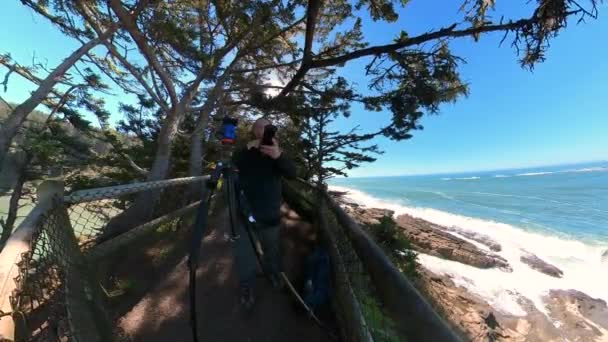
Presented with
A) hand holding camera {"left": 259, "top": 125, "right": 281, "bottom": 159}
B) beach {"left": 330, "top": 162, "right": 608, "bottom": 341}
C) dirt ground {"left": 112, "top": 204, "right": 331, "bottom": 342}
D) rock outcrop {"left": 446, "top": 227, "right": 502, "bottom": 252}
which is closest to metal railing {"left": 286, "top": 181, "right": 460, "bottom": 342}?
dirt ground {"left": 112, "top": 204, "right": 331, "bottom": 342}

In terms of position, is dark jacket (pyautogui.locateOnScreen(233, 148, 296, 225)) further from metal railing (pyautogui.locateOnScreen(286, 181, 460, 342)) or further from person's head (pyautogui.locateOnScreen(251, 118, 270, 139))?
metal railing (pyautogui.locateOnScreen(286, 181, 460, 342))

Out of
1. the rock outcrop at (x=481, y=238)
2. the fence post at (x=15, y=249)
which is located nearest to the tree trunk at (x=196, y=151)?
the fence post at (x=15, y=249)

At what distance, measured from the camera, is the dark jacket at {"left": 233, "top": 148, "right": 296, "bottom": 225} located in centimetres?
292

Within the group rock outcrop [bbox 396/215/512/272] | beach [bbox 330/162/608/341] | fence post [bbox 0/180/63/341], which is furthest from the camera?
rock outcrop [bbox 396/215/512/272]

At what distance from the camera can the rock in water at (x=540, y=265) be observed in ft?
56.4

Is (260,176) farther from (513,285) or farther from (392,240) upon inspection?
(513,285)

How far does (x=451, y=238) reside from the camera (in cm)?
2202

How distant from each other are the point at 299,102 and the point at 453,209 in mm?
43629

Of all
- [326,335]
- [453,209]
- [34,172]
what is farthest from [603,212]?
[34,172]

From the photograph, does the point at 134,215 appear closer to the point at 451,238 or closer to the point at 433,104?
the point at 433,104

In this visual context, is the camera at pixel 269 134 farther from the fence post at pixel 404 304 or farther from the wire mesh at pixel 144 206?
the fence post at pixel 404 304

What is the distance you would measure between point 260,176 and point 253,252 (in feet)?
2.66

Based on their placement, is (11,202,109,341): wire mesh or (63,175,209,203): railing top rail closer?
(11,202,109,341): wire mesh

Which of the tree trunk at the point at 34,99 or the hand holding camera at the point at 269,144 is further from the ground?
the tree trunk at the point at 34,99
